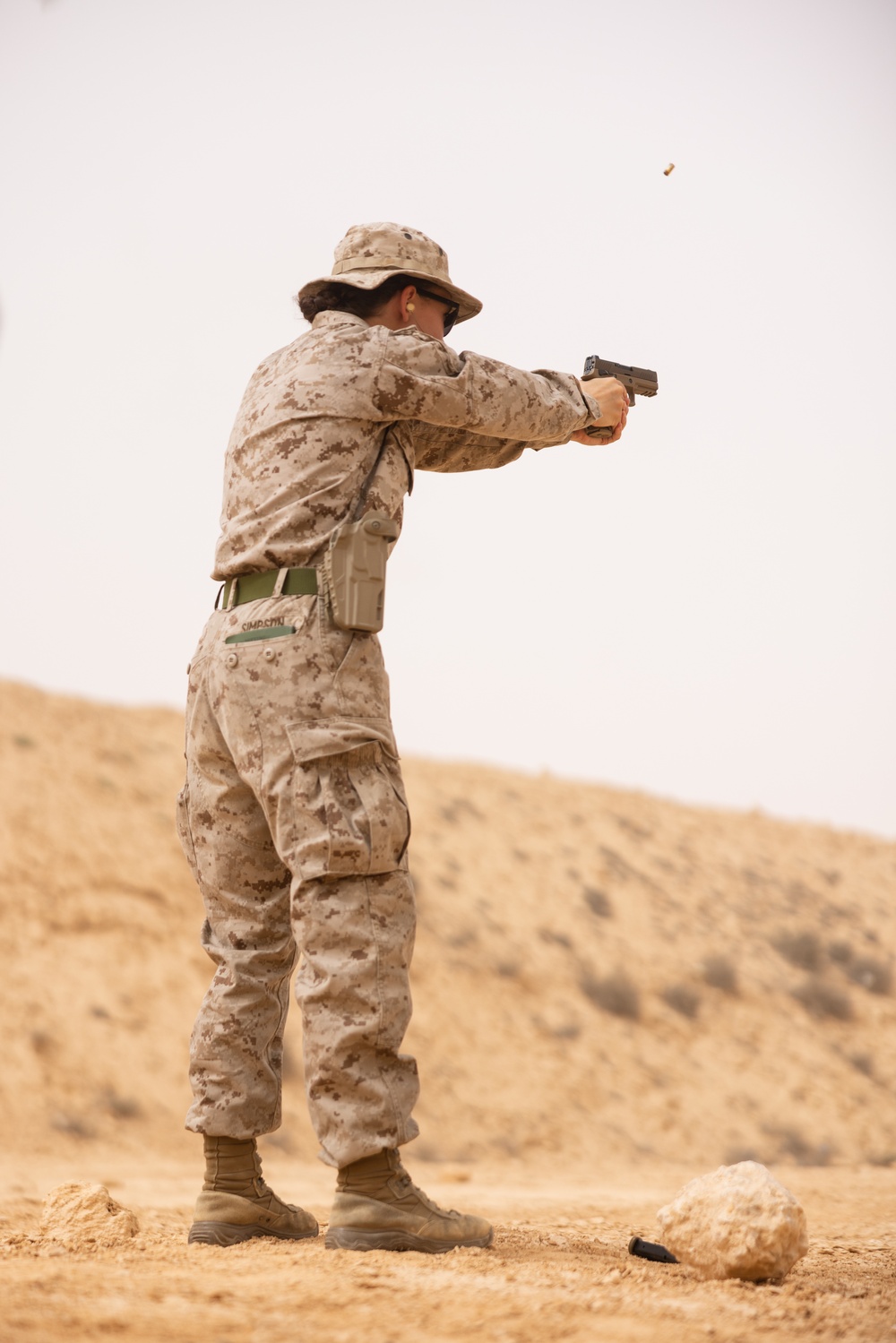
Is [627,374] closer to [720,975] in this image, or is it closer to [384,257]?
[384,257]

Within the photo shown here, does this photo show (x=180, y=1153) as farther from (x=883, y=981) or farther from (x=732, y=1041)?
(x=883, y=981)

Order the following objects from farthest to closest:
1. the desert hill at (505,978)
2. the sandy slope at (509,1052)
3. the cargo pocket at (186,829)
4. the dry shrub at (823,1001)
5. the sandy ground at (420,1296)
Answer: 1. the dry shrub at (823,1001)
2. the desert hill at (505,978)
3. the cargo pocket at (186,829)
4. the sandy slope at (509,1052)
5. the sandy ground at (420,1296)

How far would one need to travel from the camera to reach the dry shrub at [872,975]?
66.4 ft

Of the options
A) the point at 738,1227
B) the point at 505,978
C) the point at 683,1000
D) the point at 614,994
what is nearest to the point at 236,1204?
the point at 738,1227

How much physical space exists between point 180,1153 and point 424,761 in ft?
38.9

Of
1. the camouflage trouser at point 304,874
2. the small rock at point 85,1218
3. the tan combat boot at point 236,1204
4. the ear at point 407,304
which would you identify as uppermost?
the ear at point 407,304

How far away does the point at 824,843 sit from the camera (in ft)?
85.6

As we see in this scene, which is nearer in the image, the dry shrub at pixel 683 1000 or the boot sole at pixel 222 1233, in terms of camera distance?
the boot sole at pixel 222 1233

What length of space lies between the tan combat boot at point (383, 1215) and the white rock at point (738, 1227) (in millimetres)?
619

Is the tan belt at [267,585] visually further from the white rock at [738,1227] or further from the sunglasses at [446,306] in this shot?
the white rock at [738,1227]

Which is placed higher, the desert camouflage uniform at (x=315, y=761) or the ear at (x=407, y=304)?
the ear at (x=407, y=304)

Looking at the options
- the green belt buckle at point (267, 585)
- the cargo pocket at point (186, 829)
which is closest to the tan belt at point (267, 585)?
the green belt buckle at point (267, 585)

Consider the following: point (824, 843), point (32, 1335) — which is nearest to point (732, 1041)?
point (824, 843)

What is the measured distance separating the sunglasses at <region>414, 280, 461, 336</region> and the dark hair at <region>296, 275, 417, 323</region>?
56 millimetres
